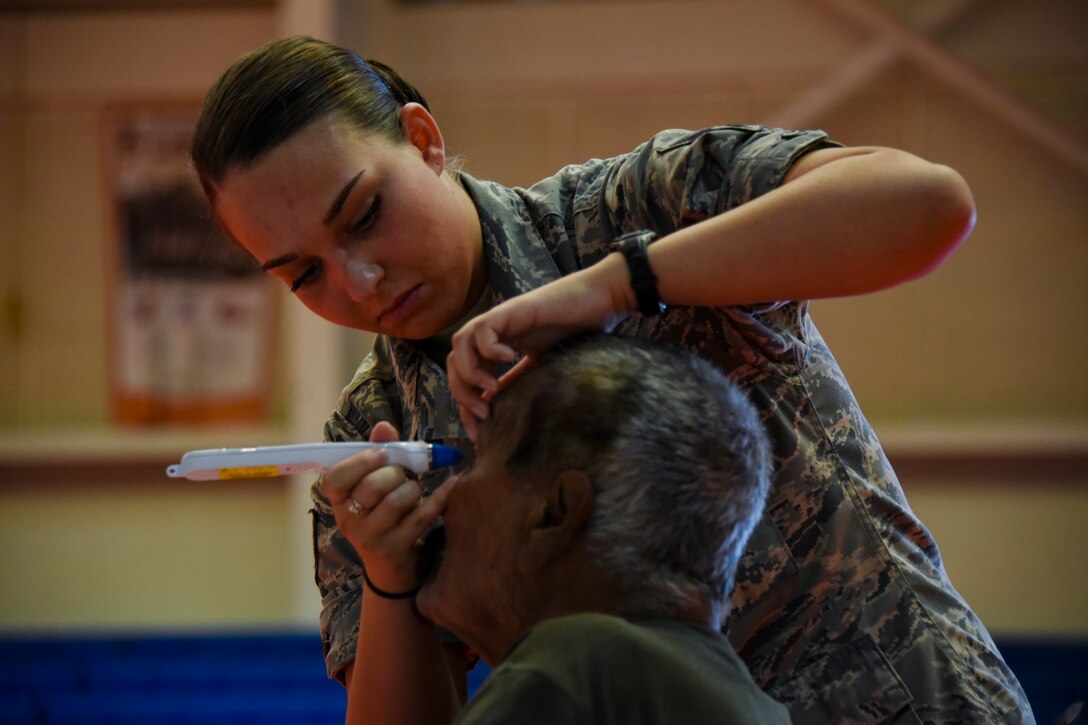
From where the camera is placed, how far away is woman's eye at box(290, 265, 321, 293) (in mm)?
1433

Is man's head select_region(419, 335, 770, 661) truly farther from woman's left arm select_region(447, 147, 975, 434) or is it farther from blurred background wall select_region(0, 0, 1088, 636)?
blurred background wall select_region(0, 0, 1088, 636)

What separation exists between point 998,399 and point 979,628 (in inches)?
150

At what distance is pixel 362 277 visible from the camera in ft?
4.53

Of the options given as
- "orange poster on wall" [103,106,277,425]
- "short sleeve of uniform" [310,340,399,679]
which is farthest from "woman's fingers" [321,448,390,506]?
"orange poster on wall" [103,106,277,425]

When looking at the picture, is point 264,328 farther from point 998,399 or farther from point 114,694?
point 998,399

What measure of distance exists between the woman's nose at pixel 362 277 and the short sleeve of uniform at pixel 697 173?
291 millimetres

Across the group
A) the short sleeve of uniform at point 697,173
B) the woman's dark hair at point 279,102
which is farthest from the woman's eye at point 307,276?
the short sleeve of uniform at point 697,173

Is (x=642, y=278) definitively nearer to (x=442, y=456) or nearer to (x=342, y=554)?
(x=442, y=456)

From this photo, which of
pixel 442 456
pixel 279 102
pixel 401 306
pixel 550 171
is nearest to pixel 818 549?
pixel 442 456

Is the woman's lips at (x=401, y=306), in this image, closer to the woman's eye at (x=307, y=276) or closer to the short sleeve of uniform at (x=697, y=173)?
the woman's eye at (x=307, y=276)

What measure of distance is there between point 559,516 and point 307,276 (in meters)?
0.48

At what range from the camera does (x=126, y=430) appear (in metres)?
5.23

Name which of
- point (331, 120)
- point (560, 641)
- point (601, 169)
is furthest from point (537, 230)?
point (560, 641)

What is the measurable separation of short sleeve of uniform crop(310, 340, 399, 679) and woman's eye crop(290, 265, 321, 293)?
22 centimetres
